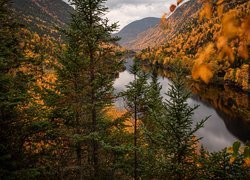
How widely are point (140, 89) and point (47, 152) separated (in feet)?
21.6

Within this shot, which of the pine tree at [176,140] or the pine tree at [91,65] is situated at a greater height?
the pine tree at [91,65]

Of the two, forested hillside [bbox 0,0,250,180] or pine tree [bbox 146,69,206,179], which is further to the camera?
pine tree [bbox 146,69,206,179]

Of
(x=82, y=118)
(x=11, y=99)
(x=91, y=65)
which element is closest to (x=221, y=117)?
(x=82, y=118)

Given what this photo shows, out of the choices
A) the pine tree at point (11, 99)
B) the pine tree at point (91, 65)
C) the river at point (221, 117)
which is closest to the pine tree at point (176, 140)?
the pine tree at point (91, 65)

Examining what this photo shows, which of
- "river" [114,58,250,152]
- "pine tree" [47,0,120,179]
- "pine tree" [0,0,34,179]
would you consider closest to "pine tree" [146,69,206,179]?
"pine tree" [47,0,120,179]

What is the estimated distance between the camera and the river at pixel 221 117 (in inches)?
1202

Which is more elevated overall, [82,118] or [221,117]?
[82,118]

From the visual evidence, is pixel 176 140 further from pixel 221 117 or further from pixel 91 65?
pixel 221 117

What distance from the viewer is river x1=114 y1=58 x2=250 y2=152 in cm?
3052

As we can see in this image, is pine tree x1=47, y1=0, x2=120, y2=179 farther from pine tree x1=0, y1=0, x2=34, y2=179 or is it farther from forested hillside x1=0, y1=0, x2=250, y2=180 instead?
pine tree x1=0, y1=0, x2=34, y2=179

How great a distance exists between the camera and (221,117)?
3816 cm

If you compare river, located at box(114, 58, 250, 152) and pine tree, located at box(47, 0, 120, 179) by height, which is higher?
pine tree, located at box(47, 0, 120, 179)

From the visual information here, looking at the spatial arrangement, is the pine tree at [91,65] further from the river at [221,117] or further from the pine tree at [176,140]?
the river at [221,117]

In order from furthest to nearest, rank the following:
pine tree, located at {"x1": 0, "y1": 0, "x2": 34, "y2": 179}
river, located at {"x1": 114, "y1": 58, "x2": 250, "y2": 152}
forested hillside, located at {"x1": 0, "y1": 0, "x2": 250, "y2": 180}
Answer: river, located at {"x1": 114, "y1": 58, "x2": 250, "y2": 152} → forested hillside, located at {"x1": 0, "y1": 0, "x2": 250, "y2": 180} → pine tree, located at {"x1": 0, "y1": 0, "x2": 34, "y2": 179}
